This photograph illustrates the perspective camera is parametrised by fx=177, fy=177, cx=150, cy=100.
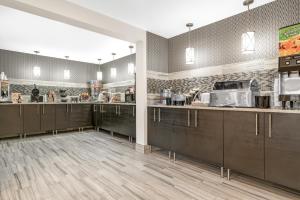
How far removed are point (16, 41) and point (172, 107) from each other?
4.22m

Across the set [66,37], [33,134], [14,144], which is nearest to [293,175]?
[66,37]

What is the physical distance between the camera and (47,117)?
4.95 meters

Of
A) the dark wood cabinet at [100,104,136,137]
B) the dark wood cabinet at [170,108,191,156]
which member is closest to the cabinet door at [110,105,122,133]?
the dark wood cabinet at [100,104,136,137]

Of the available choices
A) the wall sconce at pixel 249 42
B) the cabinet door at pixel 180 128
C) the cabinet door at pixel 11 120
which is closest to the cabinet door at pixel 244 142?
the cabinet door at pixel 180 128

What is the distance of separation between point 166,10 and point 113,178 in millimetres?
2545

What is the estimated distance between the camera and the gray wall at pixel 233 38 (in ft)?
7.79

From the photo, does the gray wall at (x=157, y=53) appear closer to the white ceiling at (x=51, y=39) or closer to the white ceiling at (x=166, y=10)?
the white ceiling at (x=166, y=10)

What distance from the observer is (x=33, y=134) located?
4969 millimetres

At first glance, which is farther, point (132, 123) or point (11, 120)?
point (11, 120)

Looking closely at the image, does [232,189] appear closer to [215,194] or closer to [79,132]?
[215,194]

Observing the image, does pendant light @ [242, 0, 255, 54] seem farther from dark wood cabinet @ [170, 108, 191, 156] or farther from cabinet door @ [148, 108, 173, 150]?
cabinet door @ [148, 108, 173, 150]

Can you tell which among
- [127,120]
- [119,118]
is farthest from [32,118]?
[127,120]

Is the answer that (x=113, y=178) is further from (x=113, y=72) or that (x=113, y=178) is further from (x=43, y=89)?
(x=43, y=89)

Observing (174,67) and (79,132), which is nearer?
(174,67)
